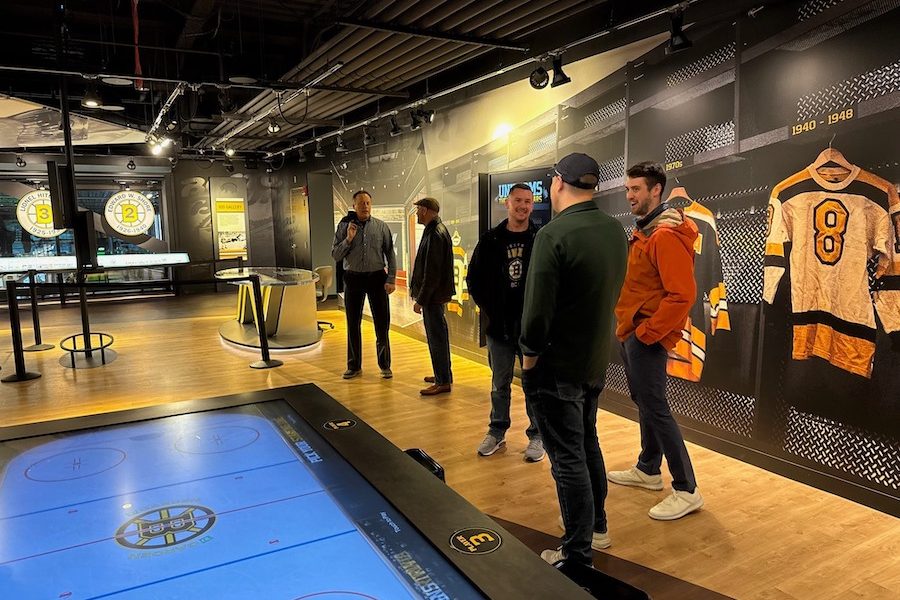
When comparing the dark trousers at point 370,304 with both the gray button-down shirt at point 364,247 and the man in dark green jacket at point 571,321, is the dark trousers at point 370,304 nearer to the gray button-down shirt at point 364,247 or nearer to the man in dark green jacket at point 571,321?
the gray button-down shirt at point 364,247

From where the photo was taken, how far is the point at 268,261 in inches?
535

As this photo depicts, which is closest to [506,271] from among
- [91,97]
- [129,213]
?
[91,97]

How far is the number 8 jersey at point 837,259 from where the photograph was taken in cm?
297

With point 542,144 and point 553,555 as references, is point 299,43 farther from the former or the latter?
point 553,555

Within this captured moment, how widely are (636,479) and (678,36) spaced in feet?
8.63

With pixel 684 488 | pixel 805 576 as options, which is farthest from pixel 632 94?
pixel 805 576

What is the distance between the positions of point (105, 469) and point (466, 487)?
220 cm

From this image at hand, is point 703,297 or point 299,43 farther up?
point 299,43

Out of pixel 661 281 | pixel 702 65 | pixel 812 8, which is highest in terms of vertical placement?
pixel 812 8

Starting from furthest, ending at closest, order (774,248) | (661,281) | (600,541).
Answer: (774,248) → (661,281) → (600,541)

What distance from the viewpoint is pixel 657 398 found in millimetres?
2910

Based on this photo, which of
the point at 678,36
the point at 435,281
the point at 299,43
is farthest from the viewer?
the point at 299,43

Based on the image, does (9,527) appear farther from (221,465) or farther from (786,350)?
(786,350)

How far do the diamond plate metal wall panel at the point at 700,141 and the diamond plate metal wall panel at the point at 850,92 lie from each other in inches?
18.1
